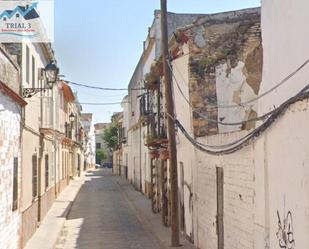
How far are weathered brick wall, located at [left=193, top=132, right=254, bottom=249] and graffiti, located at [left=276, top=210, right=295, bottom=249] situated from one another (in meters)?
1.54

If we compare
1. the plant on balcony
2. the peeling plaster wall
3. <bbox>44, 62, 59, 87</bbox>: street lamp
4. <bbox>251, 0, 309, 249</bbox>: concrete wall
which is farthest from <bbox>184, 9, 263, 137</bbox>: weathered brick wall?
<bbox>251, 0, 309, 249</bbox>: concrete wall

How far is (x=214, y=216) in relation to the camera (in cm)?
1102

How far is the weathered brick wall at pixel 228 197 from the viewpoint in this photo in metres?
8.52

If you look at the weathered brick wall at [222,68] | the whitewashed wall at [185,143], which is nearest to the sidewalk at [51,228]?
the whitewashed wall at [185,143]

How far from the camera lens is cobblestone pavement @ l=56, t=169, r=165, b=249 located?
14148mm

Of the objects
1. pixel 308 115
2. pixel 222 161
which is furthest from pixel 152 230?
pixel 308 115

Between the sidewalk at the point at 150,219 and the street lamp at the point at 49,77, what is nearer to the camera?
the street lamp at the point at 49,77

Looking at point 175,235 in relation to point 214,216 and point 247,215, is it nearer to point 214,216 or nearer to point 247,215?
point 214,216

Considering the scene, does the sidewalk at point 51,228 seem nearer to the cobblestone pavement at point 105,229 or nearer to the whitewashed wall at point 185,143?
the cobblestone pavement at point 105,229

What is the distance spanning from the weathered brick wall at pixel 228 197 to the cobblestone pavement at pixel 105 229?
198cm

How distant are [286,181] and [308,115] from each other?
1.16 metres

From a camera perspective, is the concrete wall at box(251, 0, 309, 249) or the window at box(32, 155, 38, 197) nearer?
the concrete wall at box(251, 0, 309, 249)

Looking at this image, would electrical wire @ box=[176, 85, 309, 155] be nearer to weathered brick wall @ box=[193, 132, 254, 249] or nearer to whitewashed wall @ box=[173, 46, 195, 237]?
weathered brick wall @ box=[193, 132, 254, 249]

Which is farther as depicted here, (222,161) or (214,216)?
(214,216)
